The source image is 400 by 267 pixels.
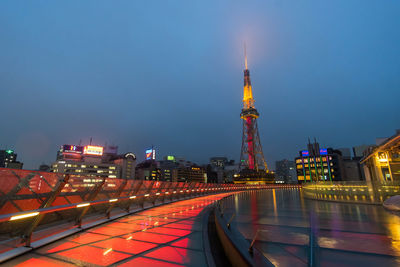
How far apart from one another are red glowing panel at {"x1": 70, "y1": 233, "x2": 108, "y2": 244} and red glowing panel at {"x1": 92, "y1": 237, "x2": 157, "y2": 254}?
364 mm

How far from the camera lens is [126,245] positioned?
4.67 meters

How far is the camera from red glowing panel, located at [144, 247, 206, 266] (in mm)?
3725

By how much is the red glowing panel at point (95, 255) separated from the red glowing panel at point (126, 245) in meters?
0.21

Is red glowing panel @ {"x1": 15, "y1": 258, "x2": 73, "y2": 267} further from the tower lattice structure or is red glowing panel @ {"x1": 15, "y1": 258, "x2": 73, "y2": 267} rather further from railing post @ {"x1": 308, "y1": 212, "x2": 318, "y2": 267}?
the tower lattice structure

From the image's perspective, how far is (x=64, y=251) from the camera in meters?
4.29

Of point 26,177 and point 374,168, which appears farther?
point 374,168

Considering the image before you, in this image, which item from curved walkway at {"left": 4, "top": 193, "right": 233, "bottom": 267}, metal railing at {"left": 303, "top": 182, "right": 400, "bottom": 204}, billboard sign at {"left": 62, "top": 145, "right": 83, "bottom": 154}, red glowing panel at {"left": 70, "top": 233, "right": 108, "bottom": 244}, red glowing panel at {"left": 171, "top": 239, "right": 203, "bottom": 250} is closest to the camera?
curved walkway at {"left": 4, "top": 193, "right": 233, "bottom": 267}

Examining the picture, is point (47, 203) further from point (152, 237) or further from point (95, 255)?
point (152, 237)

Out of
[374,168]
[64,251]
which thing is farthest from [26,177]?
[374,168]

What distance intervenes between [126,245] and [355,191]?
17.3 m

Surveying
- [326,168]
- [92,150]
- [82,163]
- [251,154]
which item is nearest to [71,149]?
[82,163]

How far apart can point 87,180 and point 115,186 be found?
5.95 ft

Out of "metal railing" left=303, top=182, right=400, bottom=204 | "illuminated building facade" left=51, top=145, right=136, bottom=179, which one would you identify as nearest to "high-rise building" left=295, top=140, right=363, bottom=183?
"metal railing" left=303, top=182, right=400, bottom=204

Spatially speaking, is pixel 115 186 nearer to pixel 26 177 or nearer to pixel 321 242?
pixel 26 177
